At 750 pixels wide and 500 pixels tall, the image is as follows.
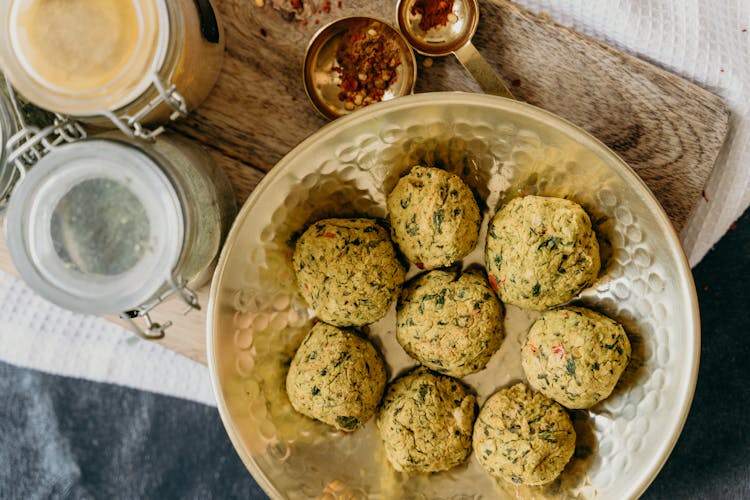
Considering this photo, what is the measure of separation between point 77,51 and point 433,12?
613 millimetres

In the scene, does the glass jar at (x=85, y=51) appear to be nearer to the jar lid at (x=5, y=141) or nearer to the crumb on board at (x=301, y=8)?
the jar lid at (x=5, y=141)

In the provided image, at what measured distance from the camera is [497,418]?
1097mm

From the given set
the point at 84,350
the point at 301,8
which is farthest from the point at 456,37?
the point at 84,350

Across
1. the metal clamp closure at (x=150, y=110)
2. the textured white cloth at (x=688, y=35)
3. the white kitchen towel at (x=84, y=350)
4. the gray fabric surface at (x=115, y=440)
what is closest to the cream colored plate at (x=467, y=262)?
the metal clamp closure at (x=150, y=110)

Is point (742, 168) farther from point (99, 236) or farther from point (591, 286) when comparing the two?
point (99, 236)

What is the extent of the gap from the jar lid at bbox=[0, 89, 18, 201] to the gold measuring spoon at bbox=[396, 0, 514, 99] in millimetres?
647

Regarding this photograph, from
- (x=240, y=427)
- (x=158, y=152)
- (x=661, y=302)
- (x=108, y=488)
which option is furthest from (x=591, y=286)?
(x=108, y=488)

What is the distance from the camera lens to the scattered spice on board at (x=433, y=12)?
120 centimetres

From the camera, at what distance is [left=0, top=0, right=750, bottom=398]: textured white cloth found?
4.09 ft

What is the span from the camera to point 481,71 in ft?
3.83

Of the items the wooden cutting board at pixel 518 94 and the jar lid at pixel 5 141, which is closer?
the jar lid at pixel 5 141

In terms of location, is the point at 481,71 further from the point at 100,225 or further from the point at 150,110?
the point at 100,225

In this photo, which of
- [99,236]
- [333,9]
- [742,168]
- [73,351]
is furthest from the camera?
[73,351]

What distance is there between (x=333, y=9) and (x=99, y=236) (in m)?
0.57
